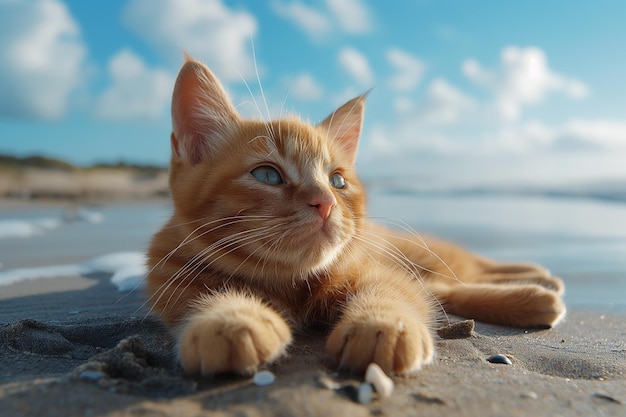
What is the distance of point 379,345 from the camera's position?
1328mm

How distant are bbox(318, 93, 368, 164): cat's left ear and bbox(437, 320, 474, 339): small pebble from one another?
1037 mm

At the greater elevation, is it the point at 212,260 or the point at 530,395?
the point at 212,260

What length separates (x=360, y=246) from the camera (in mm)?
2061

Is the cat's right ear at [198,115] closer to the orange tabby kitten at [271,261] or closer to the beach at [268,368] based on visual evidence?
the orange tabby kitten at [271,261]

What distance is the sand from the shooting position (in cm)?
109

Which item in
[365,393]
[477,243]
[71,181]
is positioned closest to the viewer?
[365,393]

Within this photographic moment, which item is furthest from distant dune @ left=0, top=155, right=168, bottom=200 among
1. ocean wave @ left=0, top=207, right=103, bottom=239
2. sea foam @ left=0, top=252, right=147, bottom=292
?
sea foam @ left=0, top=252, right=147, bottom=292

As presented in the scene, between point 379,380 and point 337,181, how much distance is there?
1071 millimetres

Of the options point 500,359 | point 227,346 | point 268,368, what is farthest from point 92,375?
point 500,359

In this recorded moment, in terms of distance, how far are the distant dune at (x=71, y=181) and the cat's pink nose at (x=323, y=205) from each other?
13.1 m

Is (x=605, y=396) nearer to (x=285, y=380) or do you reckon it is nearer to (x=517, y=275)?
(x=285, y=380)

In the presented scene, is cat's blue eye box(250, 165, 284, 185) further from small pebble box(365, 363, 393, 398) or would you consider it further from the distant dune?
the distant dune

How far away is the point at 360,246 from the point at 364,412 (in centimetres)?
102

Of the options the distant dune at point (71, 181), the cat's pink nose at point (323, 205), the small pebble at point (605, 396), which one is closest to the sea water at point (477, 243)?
the cat's pink nose at point (323, 205)
